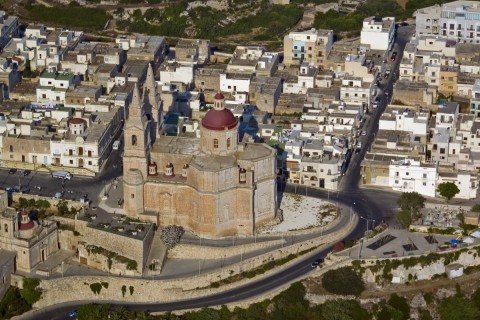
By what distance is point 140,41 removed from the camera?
104 metres

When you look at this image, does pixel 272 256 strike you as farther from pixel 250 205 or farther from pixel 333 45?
pixel 333 45

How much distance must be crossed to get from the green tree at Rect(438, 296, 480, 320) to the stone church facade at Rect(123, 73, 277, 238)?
11.7 metres

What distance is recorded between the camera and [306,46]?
101500 millimetres

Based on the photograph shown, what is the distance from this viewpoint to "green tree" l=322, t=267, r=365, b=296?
243 ft

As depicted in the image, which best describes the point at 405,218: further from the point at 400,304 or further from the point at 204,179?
the point at 204,179

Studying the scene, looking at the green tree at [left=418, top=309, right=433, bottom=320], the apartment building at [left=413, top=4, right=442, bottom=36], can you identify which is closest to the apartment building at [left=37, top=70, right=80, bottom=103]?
the apartment building at [left=413, top=4, right=442, bottom=36]

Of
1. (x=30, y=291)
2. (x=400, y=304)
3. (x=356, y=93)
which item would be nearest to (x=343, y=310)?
(x=400, y=304)

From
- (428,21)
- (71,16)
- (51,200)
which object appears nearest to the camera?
(51,200)

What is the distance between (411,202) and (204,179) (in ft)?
42.2

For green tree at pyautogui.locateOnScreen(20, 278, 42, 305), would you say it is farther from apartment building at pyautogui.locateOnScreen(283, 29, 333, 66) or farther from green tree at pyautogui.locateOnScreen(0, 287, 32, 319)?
apartment building at pyautogui.locateOnScreen(283, 29, 333, 66)

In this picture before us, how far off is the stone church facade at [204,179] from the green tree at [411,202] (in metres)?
7.65

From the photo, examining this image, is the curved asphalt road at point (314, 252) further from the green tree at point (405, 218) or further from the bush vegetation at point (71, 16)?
the bush vegetation at point (71, 16)

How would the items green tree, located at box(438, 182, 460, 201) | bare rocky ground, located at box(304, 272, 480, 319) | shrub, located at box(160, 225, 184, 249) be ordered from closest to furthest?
bare rocky ground, located at box(304, 272, 480, 319), shrub, located at box(160, 225, 184, 249), green tree, located at box(438, 182, 460, 201)

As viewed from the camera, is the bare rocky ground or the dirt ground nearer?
the bare rocky ground
